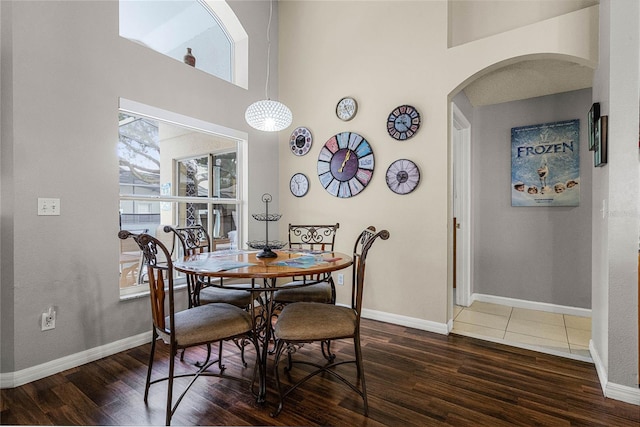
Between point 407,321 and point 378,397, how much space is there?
51.9 inches

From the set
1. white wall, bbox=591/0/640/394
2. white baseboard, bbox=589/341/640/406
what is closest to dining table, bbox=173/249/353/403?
white wall, bbox=591/0/640/394

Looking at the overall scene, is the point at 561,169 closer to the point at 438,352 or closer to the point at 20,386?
the point at 438,352

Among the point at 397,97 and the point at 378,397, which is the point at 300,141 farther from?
the point at 378,397

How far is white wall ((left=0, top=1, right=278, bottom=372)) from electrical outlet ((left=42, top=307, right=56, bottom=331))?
3cm

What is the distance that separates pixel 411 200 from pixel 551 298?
7.16ft

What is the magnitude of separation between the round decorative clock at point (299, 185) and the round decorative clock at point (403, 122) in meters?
1.20

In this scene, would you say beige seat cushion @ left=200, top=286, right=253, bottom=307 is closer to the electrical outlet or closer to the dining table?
the dining table

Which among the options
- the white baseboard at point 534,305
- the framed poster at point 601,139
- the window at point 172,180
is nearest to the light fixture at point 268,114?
the window at point 172,180

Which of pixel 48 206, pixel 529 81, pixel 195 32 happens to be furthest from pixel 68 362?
pixel 529 81

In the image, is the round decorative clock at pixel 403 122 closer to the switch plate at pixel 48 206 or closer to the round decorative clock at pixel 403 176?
the round decorative clock at pixel 403 176

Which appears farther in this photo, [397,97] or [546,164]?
[546,164]

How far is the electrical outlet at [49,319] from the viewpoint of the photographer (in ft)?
7.07

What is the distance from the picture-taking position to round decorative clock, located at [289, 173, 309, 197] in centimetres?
389

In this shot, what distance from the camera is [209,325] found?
1748 millimetres
